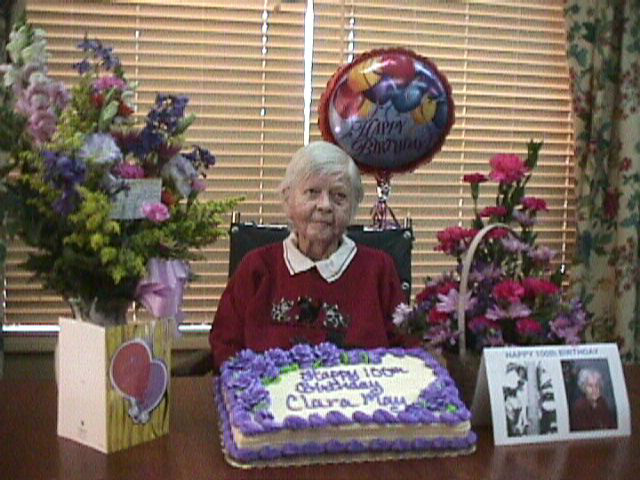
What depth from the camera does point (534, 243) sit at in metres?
1.50

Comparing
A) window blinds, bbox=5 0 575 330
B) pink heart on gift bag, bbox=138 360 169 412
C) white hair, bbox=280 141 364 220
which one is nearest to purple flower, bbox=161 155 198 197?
pink heart on gift bag, bbox=138 360 169 412

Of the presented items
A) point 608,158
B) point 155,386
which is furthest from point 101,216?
point 608,158

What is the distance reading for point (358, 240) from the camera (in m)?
2.60

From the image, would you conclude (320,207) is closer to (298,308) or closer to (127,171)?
(298,308)

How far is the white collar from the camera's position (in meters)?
2.19

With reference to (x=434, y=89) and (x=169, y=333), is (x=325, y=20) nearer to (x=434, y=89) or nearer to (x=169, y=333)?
(x=434, y=89)

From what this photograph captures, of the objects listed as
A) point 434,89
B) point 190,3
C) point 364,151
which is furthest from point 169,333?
point 190,3

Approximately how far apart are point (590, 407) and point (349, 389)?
0.41 m

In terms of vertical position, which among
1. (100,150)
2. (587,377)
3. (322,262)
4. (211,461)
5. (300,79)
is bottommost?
(211,461)

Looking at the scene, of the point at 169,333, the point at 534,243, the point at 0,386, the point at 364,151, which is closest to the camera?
the point at 169,333

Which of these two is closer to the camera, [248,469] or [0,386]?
[248,469]

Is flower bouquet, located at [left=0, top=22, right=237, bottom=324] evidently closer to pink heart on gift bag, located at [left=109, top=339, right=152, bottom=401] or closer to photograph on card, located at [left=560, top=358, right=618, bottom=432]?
pink heart on gift bag, located at [left=109, top=339, right=152, bottom=401]

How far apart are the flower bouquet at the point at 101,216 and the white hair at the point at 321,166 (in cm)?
80

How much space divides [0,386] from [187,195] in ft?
2.03
